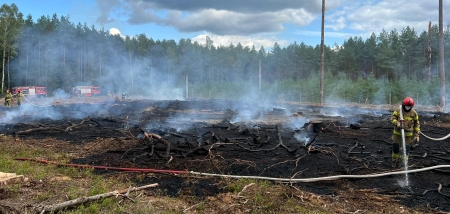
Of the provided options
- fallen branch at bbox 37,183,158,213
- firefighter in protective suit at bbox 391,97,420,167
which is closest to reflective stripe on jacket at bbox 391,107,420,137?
firefighter in protective suit at bbox 391,97,420,167

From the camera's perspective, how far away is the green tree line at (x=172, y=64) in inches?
1368

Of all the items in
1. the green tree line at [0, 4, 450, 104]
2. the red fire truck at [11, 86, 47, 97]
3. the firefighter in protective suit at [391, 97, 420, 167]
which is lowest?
the firefighter in protective suit at [391, 97, 420, 167]

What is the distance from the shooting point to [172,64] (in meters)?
51.2

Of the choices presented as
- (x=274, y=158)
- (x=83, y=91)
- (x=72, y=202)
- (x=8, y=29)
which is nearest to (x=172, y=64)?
(x=83, y=91)

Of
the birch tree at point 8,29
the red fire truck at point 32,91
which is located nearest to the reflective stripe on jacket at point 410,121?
the birch tree at point 8,29

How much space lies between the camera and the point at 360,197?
Answer: 5363 millimetres

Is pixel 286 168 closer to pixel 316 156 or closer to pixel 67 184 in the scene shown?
pixel 316 156

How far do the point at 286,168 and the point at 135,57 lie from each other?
42091mm

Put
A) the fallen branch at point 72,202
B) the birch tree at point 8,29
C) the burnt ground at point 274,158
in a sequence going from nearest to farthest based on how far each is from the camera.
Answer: the fallen branch at point 72,202 → the burnt ground at point 274,158 → the birch tree at point 8,29

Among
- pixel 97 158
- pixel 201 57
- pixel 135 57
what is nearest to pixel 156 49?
pixel 135 57

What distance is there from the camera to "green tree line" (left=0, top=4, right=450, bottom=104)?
34750 millimetres

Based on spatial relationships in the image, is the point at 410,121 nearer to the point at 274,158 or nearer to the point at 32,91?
the point at 274,158

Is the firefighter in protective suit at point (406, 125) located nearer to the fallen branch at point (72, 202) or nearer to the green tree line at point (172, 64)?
the fallen branch at point (72, 202)

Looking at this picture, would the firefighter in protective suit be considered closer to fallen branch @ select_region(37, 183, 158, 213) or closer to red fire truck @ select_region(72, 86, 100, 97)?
fallen branch @ select_region(37, 183, 158, 213)
